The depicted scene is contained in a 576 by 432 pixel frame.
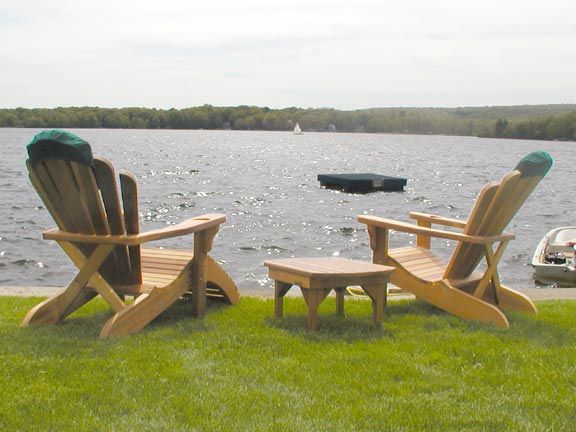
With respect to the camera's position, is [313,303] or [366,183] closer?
[313,303]

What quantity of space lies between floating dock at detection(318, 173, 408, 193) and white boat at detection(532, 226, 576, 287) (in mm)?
22658

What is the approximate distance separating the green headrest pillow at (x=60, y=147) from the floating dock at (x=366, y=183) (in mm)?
32685

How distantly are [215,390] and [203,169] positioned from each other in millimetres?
55475

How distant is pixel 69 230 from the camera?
5914 millimetres

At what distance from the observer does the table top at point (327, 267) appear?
605 centimetres

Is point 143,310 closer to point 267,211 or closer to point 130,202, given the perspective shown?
point 130,202

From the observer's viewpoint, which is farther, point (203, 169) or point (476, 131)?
point (476, 131)

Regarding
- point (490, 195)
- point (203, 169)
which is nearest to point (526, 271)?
point (490, 195)

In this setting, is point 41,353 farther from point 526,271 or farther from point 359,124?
point 359,124

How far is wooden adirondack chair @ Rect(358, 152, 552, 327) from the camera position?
6.46 metres

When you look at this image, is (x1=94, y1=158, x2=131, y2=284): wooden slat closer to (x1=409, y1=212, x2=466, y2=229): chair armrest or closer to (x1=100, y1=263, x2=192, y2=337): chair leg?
(x1=100, y1=263, x2=192, y2=337): chair leg

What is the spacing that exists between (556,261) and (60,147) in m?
10.9

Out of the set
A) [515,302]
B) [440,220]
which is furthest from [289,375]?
[440,220]

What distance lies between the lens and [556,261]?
14445 millimetres
